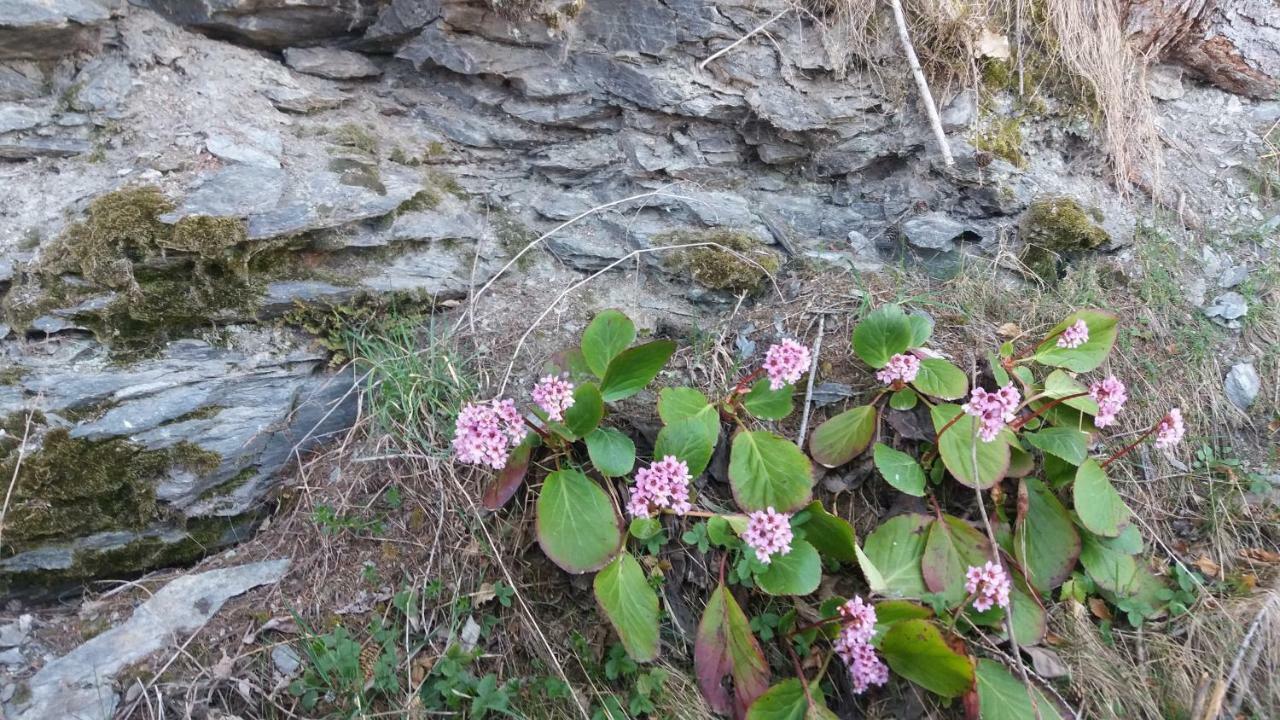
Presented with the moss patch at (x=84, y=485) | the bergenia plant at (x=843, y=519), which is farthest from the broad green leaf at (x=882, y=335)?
the moss patch at (x=84, y=485)

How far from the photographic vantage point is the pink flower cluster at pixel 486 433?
219 centimetres

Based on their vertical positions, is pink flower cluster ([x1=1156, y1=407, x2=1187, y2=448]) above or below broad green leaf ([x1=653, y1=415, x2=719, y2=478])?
above

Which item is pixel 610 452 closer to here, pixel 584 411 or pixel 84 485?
pixel 584 411

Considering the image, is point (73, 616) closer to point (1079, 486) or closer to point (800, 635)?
point (800, 635)

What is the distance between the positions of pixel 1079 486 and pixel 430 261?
236 cm

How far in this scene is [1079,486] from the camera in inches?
94.5

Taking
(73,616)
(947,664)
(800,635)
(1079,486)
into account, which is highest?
(1079,486)

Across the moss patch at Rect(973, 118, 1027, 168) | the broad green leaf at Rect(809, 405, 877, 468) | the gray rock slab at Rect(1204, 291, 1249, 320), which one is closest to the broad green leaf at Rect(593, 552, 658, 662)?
the broad green leaf at Rect(809, 405, 877, 468)

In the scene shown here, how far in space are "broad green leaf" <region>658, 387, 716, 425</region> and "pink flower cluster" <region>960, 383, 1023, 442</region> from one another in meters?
0.80

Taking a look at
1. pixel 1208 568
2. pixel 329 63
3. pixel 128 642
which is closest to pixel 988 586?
pixel 1208 568

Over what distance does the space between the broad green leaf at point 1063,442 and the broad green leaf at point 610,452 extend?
1.30 metres

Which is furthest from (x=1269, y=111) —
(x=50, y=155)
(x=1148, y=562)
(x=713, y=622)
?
(x=50, y=155)

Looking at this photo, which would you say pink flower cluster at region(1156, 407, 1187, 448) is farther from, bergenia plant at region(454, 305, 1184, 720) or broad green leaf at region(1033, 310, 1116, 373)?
broad green leaf at region(1033, 310, 1116, 373)

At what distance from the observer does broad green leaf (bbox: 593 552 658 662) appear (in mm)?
2117
